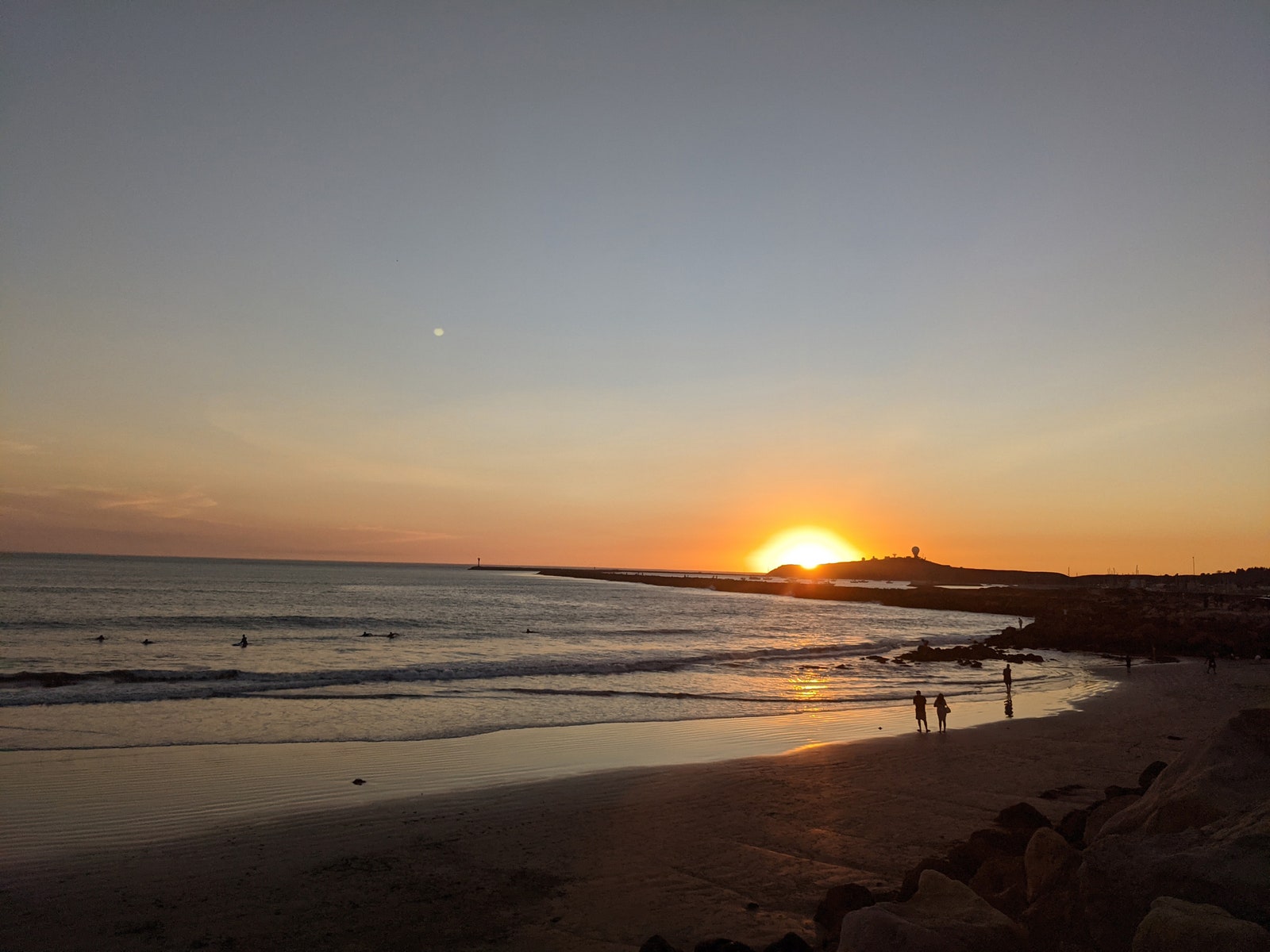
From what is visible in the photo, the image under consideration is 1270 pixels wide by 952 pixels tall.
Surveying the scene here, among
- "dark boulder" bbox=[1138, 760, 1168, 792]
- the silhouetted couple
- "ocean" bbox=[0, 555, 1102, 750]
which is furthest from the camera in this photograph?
"ocean" bbox=[0, 555, 1102, 750]

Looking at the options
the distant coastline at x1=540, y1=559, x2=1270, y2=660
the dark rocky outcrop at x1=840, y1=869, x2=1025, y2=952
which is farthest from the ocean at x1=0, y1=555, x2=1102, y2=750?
→ the dark rocky outcrop at x1=840, y1=869, x2=1025, y2=952

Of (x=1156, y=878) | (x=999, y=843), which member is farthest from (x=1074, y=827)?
(x=1156, y=878)

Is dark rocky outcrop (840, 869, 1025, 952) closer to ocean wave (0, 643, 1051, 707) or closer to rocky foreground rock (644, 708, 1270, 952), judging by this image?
rocky foreground rock (644, 708, 1270, 952)

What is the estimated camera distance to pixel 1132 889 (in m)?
5.32

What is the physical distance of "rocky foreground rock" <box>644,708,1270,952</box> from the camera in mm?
4652

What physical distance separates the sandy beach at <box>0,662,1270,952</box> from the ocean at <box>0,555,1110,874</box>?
1330 mm

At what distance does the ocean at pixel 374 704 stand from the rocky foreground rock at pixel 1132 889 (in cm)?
931

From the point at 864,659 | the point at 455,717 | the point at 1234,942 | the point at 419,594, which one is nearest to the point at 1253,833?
the point at 1234,942

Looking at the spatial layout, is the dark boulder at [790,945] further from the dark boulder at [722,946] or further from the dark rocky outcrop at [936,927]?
the dark rocky outcrop at [936,927]

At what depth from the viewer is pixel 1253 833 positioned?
5246 mm

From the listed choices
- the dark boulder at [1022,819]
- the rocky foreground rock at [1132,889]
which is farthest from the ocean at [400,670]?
the rocky foreground rock at [1132,889]

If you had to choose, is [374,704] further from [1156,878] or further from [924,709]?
[1156,878]

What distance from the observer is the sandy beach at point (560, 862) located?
7848mm

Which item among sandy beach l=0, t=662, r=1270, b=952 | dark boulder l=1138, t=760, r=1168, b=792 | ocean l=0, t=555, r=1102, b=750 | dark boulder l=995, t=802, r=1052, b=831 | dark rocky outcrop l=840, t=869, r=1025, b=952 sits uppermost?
dark rocky outcrop l=840, t=869, r=1025, b=952
